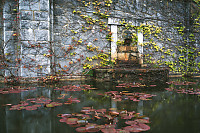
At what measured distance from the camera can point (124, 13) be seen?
16.2 ft

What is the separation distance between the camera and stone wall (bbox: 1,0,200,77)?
3715 mm

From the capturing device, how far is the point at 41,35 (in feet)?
12.3

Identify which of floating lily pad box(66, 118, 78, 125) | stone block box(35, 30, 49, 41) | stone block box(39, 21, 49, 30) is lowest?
floating lily pad box(66, 118, 78, 125)

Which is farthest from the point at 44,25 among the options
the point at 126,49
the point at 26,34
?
the point at 126,49

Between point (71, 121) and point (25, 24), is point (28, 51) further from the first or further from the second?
point (71, 121)

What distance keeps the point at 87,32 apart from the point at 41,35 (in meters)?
1.30

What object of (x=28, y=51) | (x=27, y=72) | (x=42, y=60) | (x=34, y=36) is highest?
(x=34, y=36)

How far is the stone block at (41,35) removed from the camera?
3725 mm

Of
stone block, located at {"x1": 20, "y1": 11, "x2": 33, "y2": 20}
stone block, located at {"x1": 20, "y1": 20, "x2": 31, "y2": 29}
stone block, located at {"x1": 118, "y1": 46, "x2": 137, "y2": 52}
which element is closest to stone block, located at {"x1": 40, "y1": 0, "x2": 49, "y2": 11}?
stone block, located at {"x1": 20, "y1": 11, "x2": 33, "y2": 20}

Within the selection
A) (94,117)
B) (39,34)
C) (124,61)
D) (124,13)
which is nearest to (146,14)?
(124,13)

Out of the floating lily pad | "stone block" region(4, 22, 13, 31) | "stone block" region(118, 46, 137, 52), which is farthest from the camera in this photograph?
"stone block" region(118, 46, 137, 52)

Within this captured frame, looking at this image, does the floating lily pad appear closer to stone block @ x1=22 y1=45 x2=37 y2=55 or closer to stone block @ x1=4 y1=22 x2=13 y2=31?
stone block @ x1=22 y1=45 x2=37 y2=55

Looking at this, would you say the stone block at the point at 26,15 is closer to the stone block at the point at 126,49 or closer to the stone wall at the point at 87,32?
the stone wall at the point at 87,32

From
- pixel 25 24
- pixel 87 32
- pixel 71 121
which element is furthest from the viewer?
pixel 87 32
